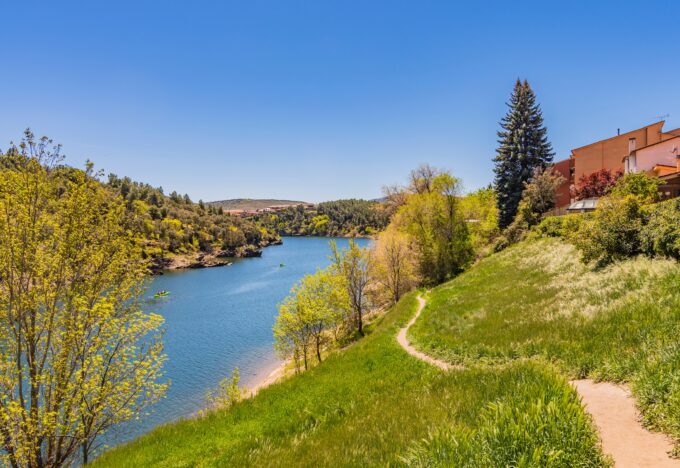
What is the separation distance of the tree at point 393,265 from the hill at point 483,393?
24761 mm

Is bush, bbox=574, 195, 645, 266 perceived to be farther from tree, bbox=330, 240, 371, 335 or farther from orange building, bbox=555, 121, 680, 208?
tree, bbox=330, 240, 371, 335

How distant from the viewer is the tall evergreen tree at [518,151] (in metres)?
52.4

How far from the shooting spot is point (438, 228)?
4744cm

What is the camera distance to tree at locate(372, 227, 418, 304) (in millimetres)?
43844

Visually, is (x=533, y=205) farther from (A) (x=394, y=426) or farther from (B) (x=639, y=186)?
(A) (x=394, y=426)

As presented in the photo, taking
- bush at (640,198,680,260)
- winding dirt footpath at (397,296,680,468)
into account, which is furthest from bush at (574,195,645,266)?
winding dirt footpath at (397,296,680,468)

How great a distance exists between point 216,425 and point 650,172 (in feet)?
155

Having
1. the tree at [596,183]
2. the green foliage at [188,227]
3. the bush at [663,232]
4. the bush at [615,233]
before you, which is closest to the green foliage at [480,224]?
the tree at [596,183]

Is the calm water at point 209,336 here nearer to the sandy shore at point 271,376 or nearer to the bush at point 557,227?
the sandy shore at point 271,376

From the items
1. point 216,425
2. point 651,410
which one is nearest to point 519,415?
point 651,410

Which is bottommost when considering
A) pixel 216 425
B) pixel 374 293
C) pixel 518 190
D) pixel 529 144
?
pixel 374 293

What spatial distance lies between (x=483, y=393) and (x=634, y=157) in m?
46.9

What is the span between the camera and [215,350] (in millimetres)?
43812

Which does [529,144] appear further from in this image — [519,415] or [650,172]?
[519,415]
